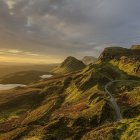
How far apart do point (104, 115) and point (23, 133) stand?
83.2ft

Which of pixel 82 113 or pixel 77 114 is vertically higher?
pixel 82 113

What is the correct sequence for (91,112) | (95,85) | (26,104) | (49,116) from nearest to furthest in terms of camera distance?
(91,112) → (49,116) → (95,85) → (26,104)

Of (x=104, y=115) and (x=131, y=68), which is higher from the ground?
(x=131, y=68)

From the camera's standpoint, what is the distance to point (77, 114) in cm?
8581

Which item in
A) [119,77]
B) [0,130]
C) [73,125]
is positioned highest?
[119,77]

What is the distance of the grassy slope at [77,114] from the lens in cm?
6638

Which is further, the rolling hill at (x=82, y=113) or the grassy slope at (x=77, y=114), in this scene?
the grassy slope at (x=77, y=114)

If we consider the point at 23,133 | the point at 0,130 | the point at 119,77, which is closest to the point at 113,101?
the point at 23,133

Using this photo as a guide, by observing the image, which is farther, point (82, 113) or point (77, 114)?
point (77, 114)

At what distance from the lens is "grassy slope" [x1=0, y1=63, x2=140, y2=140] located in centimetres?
6638

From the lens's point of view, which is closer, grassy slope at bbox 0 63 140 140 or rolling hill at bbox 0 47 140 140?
rolling hill at bbox 0 47 140 140

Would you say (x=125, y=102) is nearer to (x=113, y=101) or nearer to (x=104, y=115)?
(x=113, y=101)

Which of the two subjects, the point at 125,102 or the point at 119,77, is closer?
the point at 125,102

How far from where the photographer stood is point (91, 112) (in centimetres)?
8444
